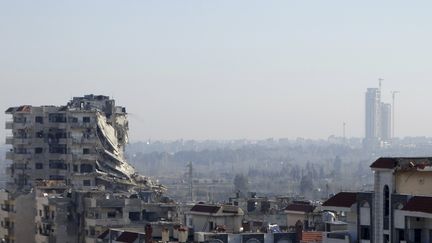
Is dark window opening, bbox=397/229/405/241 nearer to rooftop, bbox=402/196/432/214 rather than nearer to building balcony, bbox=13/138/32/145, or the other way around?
rooftop, bbox=402/196/432/214

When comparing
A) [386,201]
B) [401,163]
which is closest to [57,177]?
[386,201]

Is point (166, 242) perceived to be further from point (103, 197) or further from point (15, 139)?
point (15, 139)

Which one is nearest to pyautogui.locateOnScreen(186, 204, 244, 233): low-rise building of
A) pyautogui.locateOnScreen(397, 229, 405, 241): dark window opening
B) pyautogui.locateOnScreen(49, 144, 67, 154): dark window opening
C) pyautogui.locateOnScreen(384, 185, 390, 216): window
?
pyautogui.locateOnScreen(384, 185, 390, 216): window

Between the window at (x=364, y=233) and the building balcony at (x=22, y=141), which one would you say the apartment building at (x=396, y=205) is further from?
the building balcony at (x=22, y=141)

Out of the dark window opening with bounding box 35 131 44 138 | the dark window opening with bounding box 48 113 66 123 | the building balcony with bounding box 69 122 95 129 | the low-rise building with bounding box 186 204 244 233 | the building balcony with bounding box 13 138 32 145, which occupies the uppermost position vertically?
the dark window opening with bounding box 48 113 66 123

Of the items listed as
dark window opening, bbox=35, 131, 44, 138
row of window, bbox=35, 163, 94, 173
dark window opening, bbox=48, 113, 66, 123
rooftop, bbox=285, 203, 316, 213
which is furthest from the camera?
dark window opening, bbox=35, 131, 44, 138

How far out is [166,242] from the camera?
53406 millimetres

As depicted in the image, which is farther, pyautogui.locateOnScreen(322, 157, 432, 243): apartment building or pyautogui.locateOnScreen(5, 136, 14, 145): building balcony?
pyautogui.locateOnScreen(5, 136, 14, 145): building balcony

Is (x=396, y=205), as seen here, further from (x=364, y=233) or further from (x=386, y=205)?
(x=364, y=233)

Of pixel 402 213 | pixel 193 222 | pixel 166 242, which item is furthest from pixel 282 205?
pixel 402 213

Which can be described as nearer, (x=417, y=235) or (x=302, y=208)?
(x=417, y=235)

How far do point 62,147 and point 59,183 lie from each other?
30.0 ft

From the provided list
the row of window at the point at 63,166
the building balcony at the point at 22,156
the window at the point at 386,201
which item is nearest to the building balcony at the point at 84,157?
the row of window at the point at 63,166

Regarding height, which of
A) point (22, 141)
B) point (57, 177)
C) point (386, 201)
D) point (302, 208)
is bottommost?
point (302, 208)
